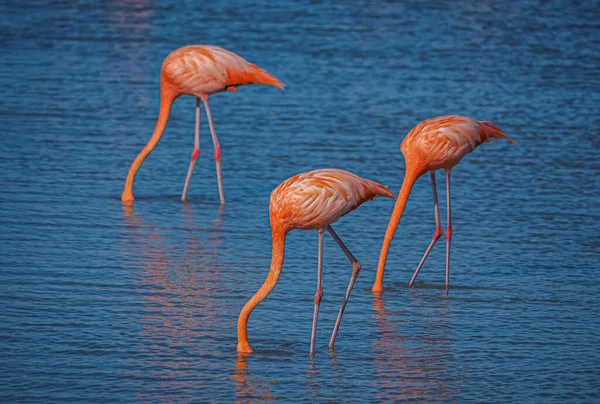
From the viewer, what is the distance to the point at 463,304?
7512 mm

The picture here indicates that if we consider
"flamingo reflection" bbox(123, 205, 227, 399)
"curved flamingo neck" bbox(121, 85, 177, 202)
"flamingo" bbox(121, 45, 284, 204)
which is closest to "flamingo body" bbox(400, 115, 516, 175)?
"flamingo reflection" bbox(123, 205, 227, 399)

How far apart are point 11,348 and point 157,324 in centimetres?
87

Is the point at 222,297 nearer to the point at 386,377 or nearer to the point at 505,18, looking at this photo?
the point at 386,377

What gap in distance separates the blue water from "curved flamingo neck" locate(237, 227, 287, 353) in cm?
10

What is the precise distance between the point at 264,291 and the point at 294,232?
2.86m

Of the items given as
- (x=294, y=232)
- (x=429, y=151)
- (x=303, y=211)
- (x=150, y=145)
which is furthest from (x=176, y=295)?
(x=150, y=145)

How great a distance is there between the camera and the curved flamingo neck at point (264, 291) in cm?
643

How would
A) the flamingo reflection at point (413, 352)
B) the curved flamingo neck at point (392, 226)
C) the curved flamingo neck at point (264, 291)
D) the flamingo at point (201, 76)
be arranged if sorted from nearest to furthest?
the flamingo reflection at point (413, 352)
the curved flamingo neck at point (264, 291)
the curved flamingo neck at point (392, 226)
the flamingo at point (201, 76)

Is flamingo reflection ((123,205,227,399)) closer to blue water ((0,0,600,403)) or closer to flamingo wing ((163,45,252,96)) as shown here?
blue water ((0,0,600,403))

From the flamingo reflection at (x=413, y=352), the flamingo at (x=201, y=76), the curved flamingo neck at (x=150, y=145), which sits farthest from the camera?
the flamingo at (x=201, y=76)

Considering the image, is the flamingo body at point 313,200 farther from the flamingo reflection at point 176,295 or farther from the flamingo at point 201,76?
the flamingo at point 201,76

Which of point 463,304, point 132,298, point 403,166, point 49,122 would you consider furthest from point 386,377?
point 49,122

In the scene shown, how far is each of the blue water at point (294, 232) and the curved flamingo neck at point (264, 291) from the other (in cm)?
10

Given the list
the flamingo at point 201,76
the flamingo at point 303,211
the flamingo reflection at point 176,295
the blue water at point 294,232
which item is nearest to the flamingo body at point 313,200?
the flamingo at point 303,211
